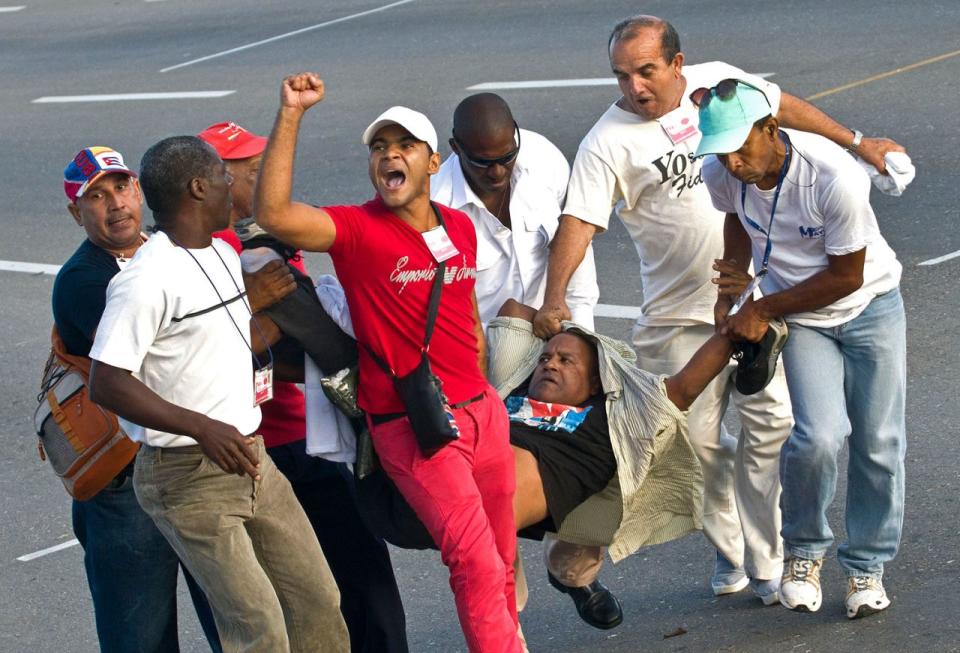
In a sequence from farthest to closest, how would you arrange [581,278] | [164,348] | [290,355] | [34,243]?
[34,243] → [581,278] → [290,355] → [164,348]

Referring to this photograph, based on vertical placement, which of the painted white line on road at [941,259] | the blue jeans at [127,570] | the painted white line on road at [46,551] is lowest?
the painted white line on road at [46,551]

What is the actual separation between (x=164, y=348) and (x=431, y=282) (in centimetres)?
94

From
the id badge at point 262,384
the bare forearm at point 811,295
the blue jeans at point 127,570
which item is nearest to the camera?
the id badge at point 262,384

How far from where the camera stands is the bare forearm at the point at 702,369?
18.4ft

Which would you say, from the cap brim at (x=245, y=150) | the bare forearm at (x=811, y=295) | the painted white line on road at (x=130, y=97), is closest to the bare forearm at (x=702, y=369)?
the bare forearm at (x=811, y=295)

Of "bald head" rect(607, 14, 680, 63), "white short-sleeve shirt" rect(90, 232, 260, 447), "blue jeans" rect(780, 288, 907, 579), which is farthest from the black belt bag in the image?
"bald head" rect(607, 14, 680, 63)

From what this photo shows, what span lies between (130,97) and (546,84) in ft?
17.2

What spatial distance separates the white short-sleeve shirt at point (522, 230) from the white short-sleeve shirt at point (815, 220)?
2.16 feet

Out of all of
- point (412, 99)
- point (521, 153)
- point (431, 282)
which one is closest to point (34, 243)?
point (412, 99)

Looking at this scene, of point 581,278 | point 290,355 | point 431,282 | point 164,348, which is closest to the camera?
point 164,348

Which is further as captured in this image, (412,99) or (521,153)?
(412,99)

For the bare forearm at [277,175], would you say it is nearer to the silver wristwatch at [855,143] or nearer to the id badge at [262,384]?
the id badge at [262,384]

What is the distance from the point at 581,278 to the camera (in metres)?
6.07

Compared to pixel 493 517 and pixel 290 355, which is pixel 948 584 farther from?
pixel 290 355
